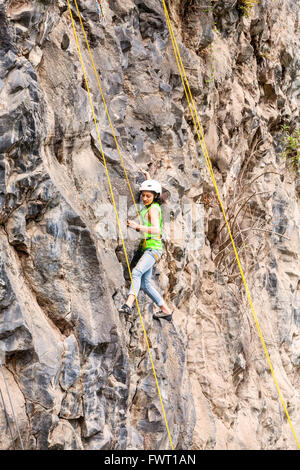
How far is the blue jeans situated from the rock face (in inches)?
7.0

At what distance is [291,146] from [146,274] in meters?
7.63

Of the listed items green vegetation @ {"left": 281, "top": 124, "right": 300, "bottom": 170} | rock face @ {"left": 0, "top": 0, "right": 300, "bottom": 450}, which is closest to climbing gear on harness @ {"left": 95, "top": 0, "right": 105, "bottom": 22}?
rock face @ {"left": 0, "top": 0, "right": 300, "bottom": 450}

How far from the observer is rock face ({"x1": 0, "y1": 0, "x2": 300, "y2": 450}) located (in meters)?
5.12

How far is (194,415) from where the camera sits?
757 centimetres

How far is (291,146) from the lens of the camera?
1303cm

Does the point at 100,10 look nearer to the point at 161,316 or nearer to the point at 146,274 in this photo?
the point at 146,274

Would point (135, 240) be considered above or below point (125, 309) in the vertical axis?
above

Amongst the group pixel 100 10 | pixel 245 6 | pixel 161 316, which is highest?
pixel 100 10

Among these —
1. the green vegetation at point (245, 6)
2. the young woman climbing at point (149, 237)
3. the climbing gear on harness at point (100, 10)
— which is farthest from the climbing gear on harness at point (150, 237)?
the green vegetation at point (245, 6)

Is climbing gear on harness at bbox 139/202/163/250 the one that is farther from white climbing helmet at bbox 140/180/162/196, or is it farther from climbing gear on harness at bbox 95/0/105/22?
climbing gear on harness at bbox 95/0/105/22

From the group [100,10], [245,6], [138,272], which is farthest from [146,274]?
[245,6]

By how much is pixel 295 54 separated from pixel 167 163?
21.1 ft

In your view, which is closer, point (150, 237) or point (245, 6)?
point (150, 237)

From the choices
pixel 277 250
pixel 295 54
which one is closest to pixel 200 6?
pixel 295 54
